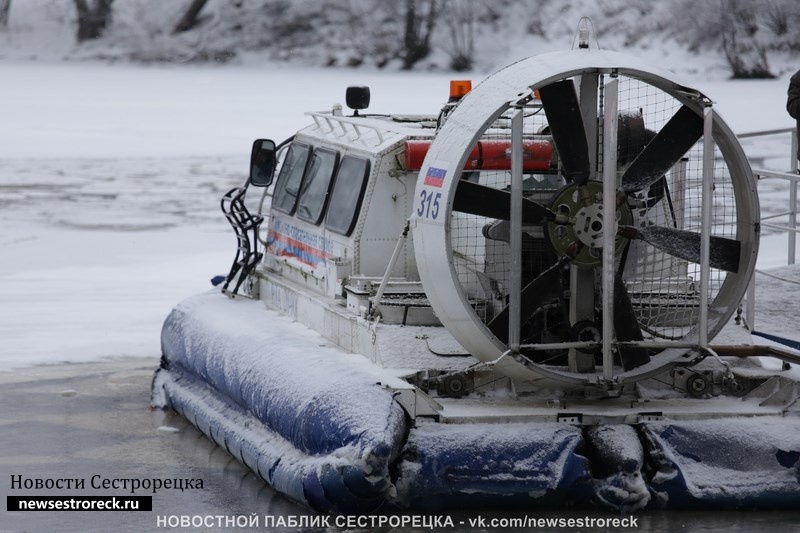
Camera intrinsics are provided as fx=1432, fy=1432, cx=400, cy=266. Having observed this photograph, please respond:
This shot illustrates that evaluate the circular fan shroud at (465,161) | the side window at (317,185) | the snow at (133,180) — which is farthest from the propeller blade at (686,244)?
the snow at (133,180)

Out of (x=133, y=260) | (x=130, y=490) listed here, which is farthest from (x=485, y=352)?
(x=133, y=260)

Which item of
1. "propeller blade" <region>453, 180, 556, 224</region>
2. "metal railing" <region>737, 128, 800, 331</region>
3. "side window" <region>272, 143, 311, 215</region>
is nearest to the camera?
"propeller blade" <region>453, 180, 556, 224</region>

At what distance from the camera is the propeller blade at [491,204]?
588 centimetres

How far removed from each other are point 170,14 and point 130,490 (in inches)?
Answer: 1517

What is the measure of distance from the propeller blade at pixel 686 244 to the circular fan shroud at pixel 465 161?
116 mm

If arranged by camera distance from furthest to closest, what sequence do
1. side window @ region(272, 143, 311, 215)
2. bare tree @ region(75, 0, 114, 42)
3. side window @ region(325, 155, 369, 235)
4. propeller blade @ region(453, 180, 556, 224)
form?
bare tree @ region(75, 0, 114, 42) < side window @ region(272, 143, 311, 215) < side window @ region(325, 155, 369, 235) < propeller blade @ region(453, 180, 556, 224)

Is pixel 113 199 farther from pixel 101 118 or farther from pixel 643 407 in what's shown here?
pixel 643 407

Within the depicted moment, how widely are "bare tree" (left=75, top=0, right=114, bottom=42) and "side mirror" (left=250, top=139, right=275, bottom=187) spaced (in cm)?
3453

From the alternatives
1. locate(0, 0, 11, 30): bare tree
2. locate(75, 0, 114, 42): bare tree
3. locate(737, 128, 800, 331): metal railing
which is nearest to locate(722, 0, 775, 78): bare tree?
locate(75, 0, 114, 42): bare tree

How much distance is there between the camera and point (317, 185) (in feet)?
25.6

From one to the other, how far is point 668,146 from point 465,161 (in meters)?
0.91

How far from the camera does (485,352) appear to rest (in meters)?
5.87

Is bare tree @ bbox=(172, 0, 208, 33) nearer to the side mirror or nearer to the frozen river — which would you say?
the frozen river

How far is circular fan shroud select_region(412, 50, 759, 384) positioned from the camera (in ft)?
18.9
